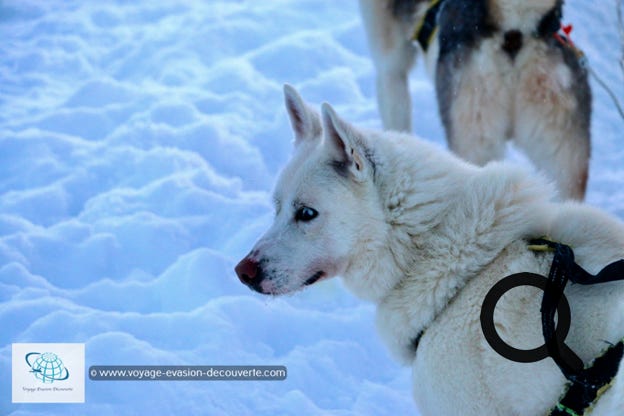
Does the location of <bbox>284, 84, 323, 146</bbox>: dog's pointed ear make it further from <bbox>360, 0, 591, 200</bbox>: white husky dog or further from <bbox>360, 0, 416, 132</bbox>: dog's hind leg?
<bbox>360, 0, 416, 132</bbox>: dog's hind leg

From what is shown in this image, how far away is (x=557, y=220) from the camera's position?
154 cm

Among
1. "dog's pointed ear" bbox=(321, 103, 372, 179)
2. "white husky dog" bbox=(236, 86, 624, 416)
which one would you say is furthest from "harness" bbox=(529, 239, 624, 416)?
"dog's pointed ear" bbox=(321, 103, 372, 179)

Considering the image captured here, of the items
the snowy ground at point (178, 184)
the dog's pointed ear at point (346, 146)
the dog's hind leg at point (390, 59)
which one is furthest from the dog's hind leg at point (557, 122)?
the dog's pointed ear at point (346, 146)

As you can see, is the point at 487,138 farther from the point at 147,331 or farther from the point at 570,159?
the point at 147,331

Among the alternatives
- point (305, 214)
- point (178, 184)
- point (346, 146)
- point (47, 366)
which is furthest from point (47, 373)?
point (346, 146)

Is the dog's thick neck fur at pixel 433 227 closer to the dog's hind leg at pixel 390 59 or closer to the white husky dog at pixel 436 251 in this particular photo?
the white husky dog at pixel 436 251

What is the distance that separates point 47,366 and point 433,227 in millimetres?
1374

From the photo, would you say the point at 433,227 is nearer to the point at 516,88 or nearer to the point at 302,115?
the point at 302,115

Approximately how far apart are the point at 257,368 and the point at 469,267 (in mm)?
1030

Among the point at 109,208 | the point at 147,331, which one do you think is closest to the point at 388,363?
the point at 147,331

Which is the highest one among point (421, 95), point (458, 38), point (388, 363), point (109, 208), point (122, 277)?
point (458, 38)

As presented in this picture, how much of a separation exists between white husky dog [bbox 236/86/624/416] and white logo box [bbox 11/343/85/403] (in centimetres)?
87

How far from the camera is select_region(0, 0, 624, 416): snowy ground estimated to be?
2.31 m

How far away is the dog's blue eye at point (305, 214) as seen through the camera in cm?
165
